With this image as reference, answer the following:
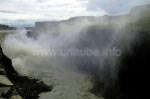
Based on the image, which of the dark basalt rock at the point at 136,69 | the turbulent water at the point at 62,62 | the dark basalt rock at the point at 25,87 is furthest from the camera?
the turbulent water at the point at 62,62

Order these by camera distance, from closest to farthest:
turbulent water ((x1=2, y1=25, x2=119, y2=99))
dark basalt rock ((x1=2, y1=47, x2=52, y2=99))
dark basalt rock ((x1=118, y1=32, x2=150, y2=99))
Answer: dark basalt rock ((x1=2, y1=47, x2=52, y2=99)) → dark basalt rock ((x1=118, y1=32, x2=150, y2=99)) → turbulent water ((x1=2, y1=25, x2=119, y2=99))

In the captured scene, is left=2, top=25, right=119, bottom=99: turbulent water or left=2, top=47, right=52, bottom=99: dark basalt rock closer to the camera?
left=2, top=47, right=52, bottom=99: dark basalt rock

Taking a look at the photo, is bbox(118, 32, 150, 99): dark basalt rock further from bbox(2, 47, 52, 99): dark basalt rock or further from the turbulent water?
bbox(2, 47, 52, 99): dark basalt rock

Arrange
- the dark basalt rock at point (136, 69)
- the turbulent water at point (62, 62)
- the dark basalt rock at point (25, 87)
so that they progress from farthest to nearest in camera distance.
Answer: the turbulent water at point (62, 62)
the dark basalt rock at point (136, 69)
the dark basalt rock at point (25, 87)

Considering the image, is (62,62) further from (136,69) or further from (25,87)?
(136,69)

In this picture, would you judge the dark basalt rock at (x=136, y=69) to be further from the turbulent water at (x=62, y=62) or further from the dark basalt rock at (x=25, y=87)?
the dark basalt rock at (x=25, y=87)

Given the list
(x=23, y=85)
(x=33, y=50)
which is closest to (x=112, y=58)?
(x=23, y=85)

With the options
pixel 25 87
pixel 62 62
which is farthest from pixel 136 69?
pixel 62 62

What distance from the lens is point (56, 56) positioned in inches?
1299

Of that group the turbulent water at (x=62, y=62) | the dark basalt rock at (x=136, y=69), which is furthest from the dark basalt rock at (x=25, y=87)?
the dark basalt rock at (x=136, y=69)

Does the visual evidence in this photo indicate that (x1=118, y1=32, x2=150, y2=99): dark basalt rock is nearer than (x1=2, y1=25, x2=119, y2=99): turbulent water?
Yes

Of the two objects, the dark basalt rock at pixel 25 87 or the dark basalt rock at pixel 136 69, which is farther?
the dark basalt rock at pixel 136 69

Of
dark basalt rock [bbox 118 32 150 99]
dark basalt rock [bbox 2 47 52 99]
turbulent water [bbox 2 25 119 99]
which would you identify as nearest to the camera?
dark basalt rock [bbox 2 47 52 99]

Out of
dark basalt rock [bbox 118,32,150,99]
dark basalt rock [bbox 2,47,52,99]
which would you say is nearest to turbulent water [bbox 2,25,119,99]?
dark basalt rock [bbox 2,47,52,99]
